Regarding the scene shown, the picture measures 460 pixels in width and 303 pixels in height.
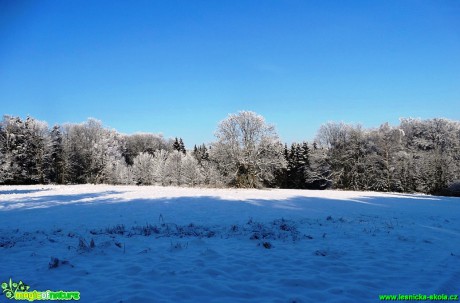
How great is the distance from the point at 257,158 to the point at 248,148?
6.59 feet

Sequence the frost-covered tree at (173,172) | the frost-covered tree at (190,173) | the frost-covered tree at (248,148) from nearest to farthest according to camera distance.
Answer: the frost-covered tree at (248,148) → the frost-covered tree at (190,173) → the frost-covered tree at (173,172)

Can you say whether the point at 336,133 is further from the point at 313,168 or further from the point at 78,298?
the point at 78,298

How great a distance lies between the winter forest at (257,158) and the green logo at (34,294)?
38276mm

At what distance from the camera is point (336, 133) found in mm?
58031

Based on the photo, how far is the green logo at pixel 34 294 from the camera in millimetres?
5695

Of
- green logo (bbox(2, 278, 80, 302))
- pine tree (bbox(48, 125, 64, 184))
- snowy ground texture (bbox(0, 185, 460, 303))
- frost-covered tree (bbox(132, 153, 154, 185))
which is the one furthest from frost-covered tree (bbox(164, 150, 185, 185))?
green logo (bbox(2, 278, 80, 302))

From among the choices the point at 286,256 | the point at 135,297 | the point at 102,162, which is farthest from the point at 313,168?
the point at 135,297

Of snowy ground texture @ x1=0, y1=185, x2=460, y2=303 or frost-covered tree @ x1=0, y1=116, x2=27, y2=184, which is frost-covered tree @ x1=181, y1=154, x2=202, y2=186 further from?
snowy ground texture @ x1=0, y1=185, x2=460, y2=303

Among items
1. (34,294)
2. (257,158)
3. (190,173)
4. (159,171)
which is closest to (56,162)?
(159,171)

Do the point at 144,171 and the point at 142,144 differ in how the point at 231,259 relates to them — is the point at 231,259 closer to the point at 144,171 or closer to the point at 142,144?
the point at 144,171

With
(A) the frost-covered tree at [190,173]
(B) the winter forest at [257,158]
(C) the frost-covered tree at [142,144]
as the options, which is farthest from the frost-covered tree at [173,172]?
(C) the frost-covered tree at [142,144]

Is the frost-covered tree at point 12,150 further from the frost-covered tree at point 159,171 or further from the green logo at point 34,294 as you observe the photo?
the green logo at point 34,294

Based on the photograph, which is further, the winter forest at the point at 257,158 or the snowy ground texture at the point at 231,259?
the winter forest at the point at 257,158

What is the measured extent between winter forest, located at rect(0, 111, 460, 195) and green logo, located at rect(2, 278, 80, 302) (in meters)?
38.3
